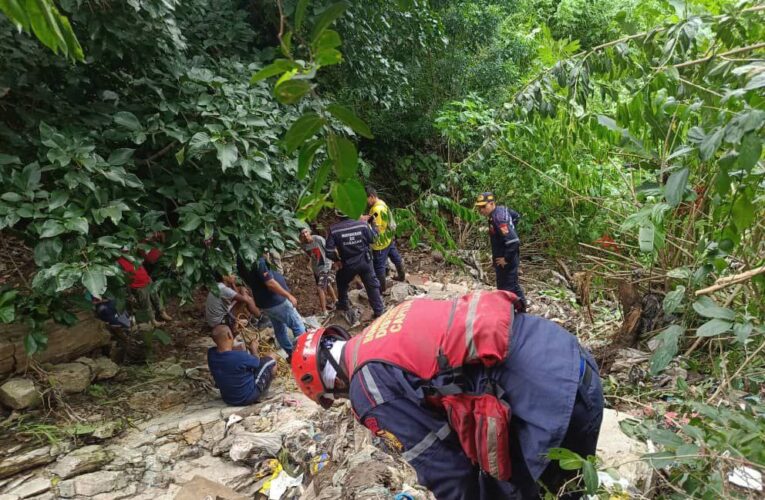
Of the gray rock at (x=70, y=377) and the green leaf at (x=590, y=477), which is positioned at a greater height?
the green leaf at (x=590, y=477)

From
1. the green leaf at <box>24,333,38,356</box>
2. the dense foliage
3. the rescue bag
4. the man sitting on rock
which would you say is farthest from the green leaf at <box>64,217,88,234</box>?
the rescue bag

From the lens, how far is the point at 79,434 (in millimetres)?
3578

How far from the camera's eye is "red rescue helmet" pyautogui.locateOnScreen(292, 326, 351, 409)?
5.90 feet

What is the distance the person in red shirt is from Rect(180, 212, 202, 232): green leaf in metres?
0.41

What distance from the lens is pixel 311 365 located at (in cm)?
180

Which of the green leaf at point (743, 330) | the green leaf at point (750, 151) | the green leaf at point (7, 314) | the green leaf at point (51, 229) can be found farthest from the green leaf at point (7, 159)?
the green leaf at point (743, 330)

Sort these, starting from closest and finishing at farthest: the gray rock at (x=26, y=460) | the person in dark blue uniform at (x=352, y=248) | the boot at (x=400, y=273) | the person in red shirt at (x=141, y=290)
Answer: the gray rock at (x=26, y=460) < the person in red shirt at (x=141, y=290) < the person in dark blue uniform at (x=352, y=248) < the boot at (x=400, y=273)

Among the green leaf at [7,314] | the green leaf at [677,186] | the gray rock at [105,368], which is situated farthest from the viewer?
the gray rock at [105,368]

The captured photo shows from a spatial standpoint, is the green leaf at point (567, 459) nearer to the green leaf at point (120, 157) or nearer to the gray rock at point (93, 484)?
the green leaf at point (120, 157)

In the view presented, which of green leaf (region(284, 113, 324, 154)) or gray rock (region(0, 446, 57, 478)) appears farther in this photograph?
gray rock (region(0, 446, 57, 478))

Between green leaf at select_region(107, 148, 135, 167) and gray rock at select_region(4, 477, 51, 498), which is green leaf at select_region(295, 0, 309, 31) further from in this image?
gray rock at select_region(4, 477, 51, 498)

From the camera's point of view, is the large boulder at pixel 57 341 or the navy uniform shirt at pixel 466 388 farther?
the large boulder at pixel 57 341

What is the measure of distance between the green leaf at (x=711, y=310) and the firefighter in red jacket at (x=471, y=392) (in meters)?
0.45

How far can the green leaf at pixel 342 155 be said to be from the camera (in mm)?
648
